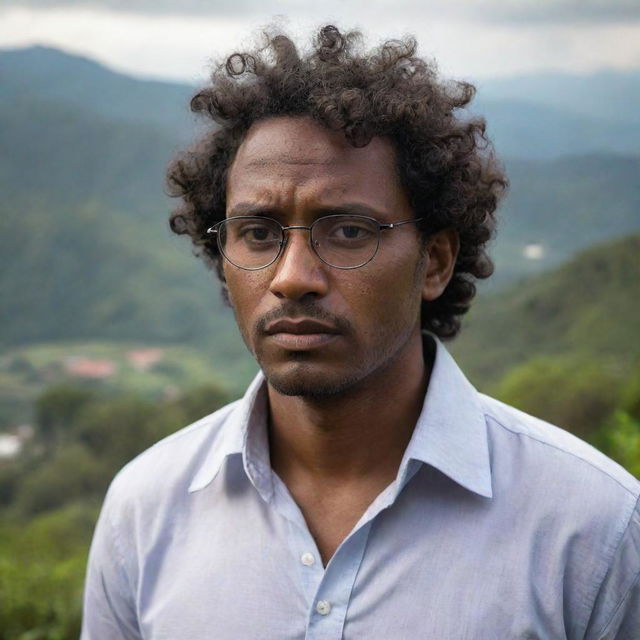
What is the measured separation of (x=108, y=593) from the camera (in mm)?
2318

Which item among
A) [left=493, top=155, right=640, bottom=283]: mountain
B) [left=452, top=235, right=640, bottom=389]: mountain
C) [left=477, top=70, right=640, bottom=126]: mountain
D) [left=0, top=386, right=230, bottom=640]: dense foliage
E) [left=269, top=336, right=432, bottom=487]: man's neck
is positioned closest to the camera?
[left=269, top=336, right=432, bottom=487]: man's neck

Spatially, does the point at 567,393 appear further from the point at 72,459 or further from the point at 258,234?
the point at 72,459

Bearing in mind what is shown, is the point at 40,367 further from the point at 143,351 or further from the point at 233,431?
the point at 233,431

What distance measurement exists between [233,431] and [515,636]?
2.84 feet

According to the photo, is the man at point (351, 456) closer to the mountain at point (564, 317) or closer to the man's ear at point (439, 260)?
the man's ear at point (439, 260)

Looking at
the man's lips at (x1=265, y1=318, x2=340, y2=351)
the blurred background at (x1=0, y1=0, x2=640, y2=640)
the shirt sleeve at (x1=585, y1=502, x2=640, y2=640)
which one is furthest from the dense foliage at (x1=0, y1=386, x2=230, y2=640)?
the shirt sleeve at (x1=585, y1=502, x2=640, y2=640)

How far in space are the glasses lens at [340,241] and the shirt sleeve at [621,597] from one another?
861 mm

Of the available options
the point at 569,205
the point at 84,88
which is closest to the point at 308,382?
the point at 569,205

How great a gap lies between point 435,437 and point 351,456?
241mm

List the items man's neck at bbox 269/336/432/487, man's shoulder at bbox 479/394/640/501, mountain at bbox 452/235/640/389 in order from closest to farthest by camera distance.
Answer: man's shoulder at bbox 479/394/640/501 < man's neck at bbox 269/336/432/487 < mountain at bbox 452/235/640/389

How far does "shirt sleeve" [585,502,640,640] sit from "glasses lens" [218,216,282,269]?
1031 millimetres

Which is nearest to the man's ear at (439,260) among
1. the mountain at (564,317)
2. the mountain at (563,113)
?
the mountain at (563,113)

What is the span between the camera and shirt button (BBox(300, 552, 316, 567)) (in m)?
2.07

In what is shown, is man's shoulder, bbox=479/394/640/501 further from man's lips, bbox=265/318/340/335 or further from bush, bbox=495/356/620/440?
bush, bbox=495/356/620/440
